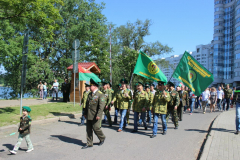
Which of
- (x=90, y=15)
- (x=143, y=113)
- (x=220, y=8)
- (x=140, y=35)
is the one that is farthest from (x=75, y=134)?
(x=220, y=8)

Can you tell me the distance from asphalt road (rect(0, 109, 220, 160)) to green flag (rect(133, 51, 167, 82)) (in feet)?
7.74

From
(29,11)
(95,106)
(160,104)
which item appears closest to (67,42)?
(29,11)

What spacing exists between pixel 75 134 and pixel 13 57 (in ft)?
51.7

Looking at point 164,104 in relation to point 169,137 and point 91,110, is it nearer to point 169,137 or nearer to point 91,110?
point 169,137

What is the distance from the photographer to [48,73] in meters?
24.7

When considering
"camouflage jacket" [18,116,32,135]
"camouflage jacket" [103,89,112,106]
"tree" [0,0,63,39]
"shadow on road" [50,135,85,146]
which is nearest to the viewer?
"camouflage jacket" [18,116,32,135]

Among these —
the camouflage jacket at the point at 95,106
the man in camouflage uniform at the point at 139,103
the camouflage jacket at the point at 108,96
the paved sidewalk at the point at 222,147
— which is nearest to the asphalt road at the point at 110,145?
the paved sidewalk at the point at 222,147

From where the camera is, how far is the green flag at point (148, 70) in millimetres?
9305

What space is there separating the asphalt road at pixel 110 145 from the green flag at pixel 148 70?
2360 mm

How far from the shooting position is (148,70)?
9.56 m

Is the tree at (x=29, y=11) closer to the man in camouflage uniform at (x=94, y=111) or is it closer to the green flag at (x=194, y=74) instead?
the man in camouflage uniform at (x=94, y=111)

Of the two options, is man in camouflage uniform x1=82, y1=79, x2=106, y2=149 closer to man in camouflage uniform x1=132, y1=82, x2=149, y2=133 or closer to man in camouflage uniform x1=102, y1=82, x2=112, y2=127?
man in camouflage uniform x1=132, y1=82, x2=149, y2=133

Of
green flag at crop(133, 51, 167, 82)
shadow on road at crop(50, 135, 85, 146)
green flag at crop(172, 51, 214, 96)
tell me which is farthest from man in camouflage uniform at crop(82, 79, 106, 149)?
green flag at crop(172, 51, 214, 96)

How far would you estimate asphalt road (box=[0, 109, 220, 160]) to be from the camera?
5.08m
